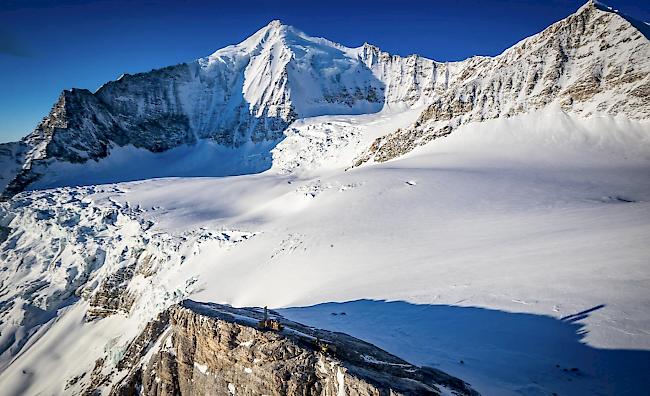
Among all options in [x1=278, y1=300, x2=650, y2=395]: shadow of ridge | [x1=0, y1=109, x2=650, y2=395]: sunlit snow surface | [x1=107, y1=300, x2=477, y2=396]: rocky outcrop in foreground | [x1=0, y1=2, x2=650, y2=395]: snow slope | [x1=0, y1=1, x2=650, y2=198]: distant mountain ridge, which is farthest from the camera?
[x1=0, y1=1, x2=650, y2=198]: distant mountain ridge

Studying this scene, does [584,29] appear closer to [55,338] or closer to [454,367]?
[454,367]

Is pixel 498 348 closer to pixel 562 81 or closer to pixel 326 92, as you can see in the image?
pixel 562 81

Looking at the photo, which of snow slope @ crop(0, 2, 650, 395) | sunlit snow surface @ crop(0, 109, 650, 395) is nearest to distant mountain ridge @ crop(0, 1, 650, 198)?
snow slope @ crop(0, 2, 650, 395)

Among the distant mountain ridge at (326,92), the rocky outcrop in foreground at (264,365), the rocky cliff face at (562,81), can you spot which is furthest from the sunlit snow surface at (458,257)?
the distant mountain ridge at (326,92)

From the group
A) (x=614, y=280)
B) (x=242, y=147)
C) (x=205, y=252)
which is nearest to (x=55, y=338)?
(x=205, y=252)

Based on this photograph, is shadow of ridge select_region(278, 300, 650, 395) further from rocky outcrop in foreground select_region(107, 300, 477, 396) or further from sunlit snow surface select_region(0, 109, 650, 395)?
rocky outcrop in foreground select_region(107, 300, 477, 396)
